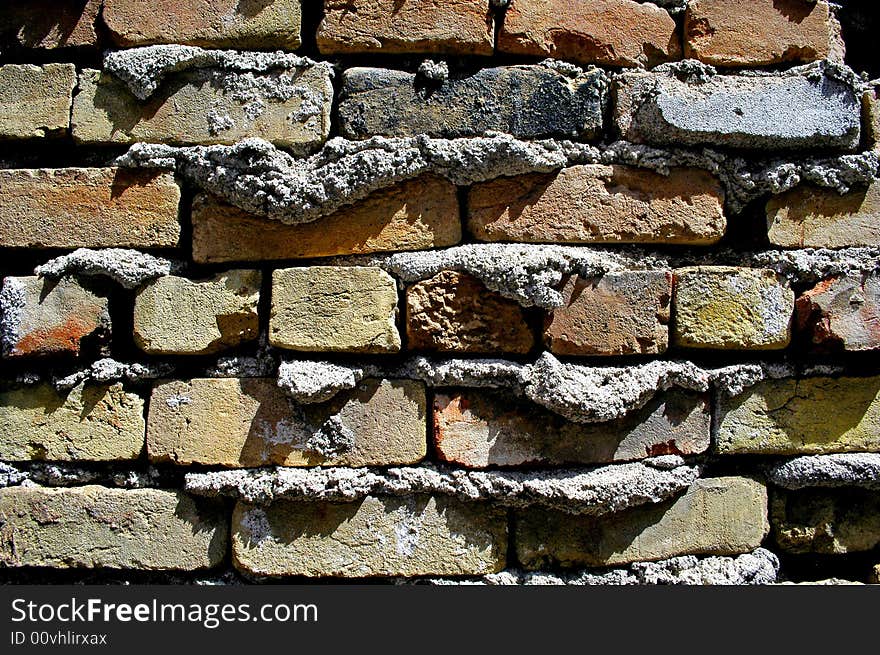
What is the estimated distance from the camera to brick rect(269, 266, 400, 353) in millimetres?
993

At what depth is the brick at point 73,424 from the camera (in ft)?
3.33

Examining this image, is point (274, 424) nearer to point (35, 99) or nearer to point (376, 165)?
point (376, 165)

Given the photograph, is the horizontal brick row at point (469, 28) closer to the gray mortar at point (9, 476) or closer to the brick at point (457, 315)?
the brick at point (457, 315)

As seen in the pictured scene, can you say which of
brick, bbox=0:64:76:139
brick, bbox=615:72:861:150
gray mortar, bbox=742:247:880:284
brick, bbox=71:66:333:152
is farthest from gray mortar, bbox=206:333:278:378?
gray mortar, bbox=742:247:880:284

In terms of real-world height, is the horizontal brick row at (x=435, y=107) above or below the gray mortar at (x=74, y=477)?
above

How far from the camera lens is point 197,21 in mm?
1025

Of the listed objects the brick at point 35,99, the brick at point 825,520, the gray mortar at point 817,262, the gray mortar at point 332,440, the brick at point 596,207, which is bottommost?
the brick at point 825,520

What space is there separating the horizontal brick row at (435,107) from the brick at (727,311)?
20cm

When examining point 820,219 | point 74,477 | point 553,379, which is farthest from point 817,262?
point 74,477

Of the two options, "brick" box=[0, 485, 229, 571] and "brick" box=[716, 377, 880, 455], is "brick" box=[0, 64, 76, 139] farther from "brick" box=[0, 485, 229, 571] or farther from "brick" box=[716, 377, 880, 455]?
"brick" box=[716, 377, 880, 455]

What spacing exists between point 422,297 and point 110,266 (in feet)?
1.51

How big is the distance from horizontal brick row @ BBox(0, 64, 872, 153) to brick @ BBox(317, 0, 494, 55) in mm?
41

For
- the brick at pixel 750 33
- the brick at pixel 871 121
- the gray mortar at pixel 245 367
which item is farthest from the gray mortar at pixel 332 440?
the brick at pixel 871 121

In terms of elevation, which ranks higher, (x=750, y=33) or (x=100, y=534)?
(x=750, y=33)
